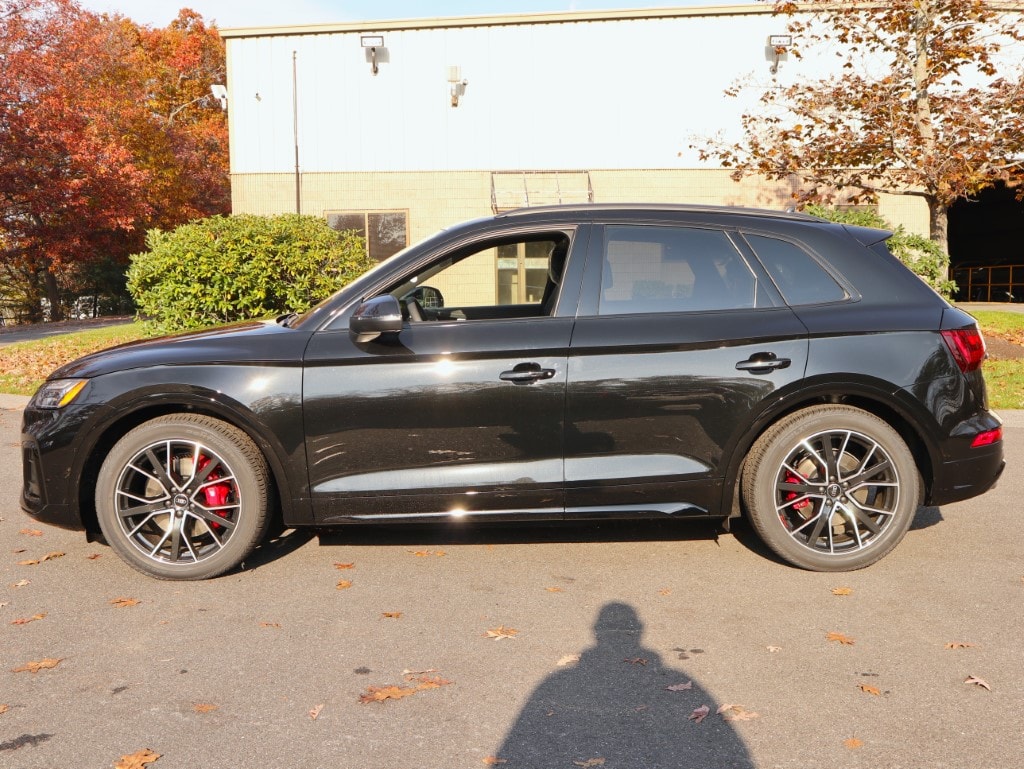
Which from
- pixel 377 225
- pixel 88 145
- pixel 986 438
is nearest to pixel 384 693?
pixel 986 438

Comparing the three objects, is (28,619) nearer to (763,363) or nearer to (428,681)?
(428,681)

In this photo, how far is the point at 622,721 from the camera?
127 inches

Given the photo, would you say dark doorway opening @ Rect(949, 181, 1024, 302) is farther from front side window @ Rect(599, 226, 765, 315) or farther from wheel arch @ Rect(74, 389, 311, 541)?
wheel arch @ Rect(74, 389, 311, 541)

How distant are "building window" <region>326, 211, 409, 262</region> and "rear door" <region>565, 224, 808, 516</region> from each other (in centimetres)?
1700

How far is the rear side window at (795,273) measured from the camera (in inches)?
189

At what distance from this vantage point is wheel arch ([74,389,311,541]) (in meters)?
4.57

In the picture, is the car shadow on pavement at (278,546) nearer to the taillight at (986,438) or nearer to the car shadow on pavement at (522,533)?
the car shadow on pavement at (522,533)

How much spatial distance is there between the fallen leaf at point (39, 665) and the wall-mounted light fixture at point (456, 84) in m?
18.4

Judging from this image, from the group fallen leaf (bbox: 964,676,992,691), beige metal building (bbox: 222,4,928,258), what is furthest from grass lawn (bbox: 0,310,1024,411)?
fallen leaf (bbox: 964,676,992,691)

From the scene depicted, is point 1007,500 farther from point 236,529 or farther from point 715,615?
point 236,529

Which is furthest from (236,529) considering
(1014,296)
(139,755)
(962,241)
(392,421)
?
(962,241)

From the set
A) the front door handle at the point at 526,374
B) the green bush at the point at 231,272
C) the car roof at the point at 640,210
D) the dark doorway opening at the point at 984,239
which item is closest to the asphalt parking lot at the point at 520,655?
the front door handle at the point at 526,374

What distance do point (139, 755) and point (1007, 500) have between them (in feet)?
18.2

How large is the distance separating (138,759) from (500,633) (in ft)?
5.09
